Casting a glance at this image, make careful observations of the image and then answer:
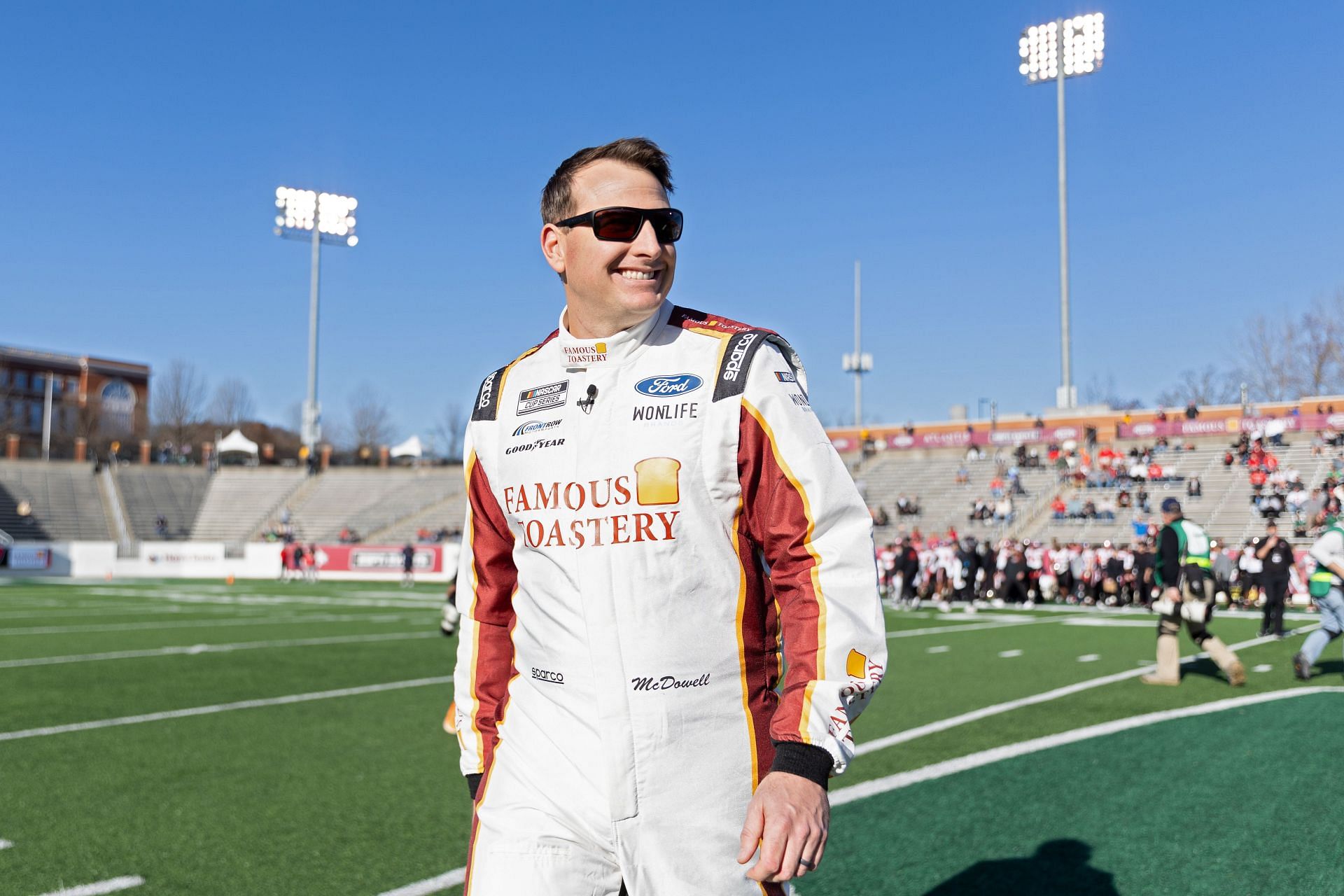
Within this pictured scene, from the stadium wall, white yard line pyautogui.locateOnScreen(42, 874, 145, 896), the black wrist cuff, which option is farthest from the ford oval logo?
the stadium wall

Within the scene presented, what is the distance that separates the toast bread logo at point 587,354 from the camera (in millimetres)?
2329

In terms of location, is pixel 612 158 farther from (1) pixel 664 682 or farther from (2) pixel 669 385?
(1) pixel 664 682

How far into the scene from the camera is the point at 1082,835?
5441 mm

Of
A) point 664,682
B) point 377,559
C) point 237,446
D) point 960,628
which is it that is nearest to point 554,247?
point 664,682

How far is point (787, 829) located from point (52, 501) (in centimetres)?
5673

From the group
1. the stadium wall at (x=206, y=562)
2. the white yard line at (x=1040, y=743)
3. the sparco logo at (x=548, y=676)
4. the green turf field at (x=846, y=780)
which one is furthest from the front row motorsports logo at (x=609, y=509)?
the stadium wall at (x=206, y=562)

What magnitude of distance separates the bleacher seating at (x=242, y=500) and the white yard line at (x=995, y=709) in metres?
47.1

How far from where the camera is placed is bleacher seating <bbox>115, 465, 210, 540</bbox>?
51.5 meters

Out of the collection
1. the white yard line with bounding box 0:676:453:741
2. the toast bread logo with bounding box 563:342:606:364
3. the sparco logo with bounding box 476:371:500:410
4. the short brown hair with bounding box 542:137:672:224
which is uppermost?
the short brown hair with bounding box 542:137:672:224

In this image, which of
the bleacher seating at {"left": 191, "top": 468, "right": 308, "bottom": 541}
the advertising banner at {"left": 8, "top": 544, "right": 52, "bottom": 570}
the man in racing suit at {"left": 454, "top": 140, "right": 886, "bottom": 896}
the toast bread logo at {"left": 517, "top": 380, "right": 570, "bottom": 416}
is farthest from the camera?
the bleacher seating at {"left": 191, "top": 468, "right": 308, "bottom": 541}

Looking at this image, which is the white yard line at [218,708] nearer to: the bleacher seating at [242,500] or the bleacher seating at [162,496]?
the bleacher seating at [242,500]

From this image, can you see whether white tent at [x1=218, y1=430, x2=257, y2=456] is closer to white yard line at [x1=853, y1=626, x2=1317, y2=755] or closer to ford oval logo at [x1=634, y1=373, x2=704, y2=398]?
white yard line at [x1=853, y1=626, x2=1317, y2=755]

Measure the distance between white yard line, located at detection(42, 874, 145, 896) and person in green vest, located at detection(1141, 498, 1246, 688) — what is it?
901cm

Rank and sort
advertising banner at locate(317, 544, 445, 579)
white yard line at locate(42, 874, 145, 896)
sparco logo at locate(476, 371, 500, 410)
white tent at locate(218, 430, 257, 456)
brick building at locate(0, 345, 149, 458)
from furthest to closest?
brick building at locate(0, 345, 149, 458)
white tent at locate(218, 430, 257, 456)
advertising banner at locate(317, 544, 445, 579)
white yard line at locate(42, 874, 145, 896)
sparco logo at locate(476, 371, 500, 410)
